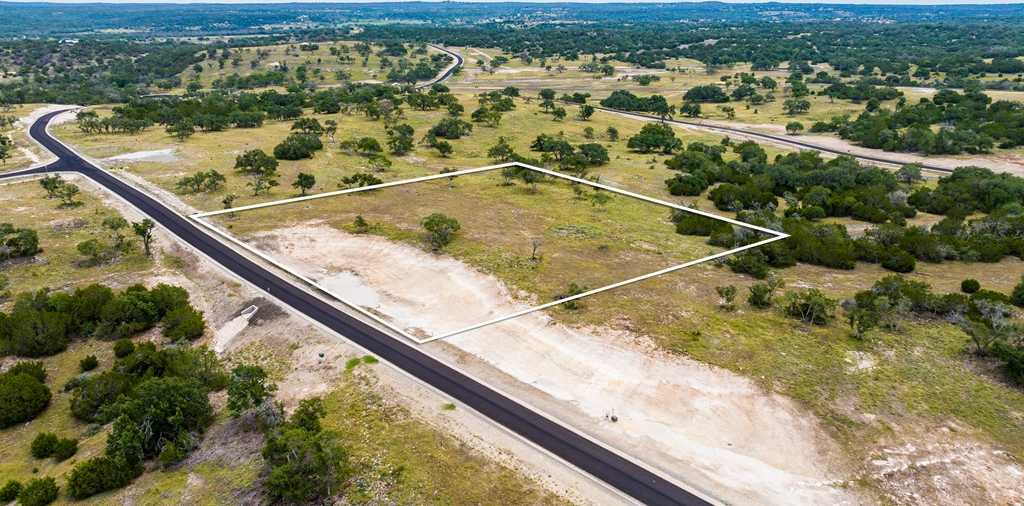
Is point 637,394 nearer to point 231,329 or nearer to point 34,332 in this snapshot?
point 231,329

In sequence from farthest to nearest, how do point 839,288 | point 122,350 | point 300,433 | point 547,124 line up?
point 547,124, point 839,288, point 122,350, point 300,433

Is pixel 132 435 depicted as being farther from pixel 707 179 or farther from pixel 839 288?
pixel 707 179

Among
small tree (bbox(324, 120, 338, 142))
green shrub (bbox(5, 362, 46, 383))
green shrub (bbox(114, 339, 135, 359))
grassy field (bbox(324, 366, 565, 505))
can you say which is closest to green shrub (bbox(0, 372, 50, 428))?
green shrub (bbox(5, 362, 46, 383))

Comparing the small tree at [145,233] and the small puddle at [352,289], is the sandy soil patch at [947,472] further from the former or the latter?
the small tree at [145,233]

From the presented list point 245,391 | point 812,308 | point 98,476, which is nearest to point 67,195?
point 245,391

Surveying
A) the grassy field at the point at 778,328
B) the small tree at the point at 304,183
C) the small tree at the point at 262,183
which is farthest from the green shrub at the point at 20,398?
the small tree at the point at 304,183

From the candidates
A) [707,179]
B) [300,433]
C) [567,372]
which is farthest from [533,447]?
[707,179]
